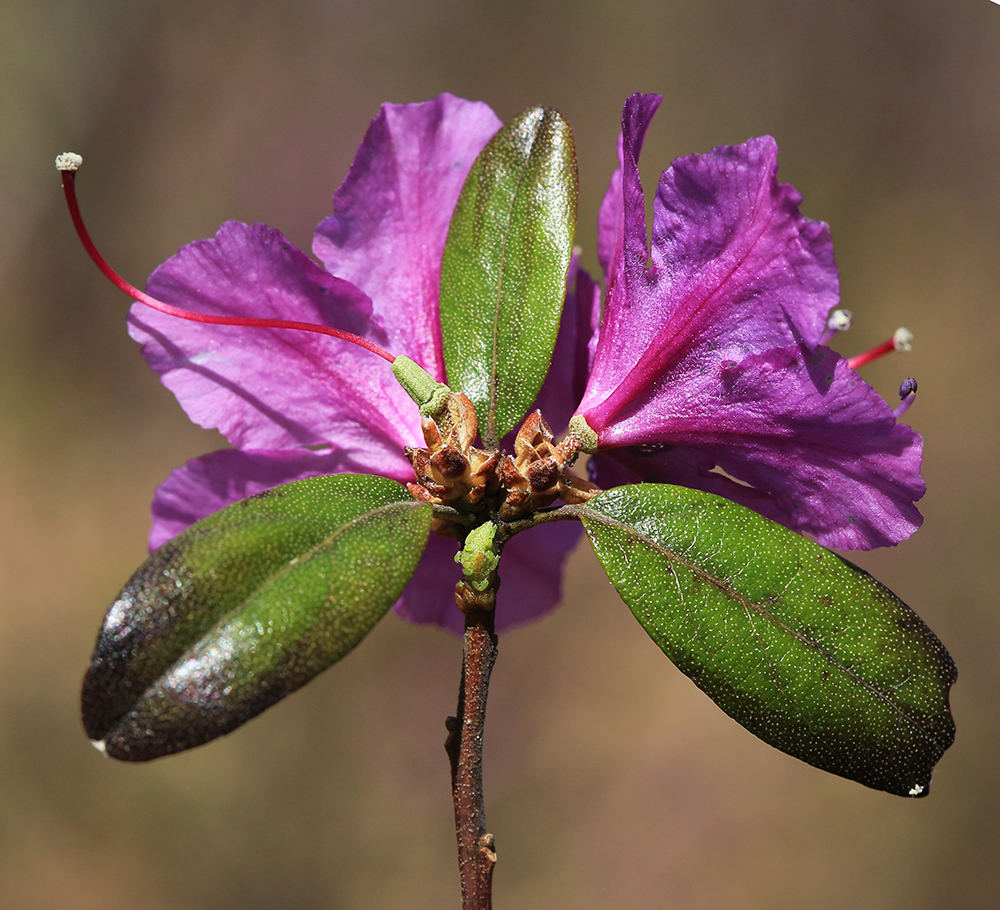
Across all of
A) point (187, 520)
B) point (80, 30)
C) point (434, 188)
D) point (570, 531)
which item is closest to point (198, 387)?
point (187, 520)

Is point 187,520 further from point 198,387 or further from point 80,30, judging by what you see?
point 80,30

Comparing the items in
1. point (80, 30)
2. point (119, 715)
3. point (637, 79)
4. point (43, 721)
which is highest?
point (637, 79)

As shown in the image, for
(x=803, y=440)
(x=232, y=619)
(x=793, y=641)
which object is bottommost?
(x=232, y=619)

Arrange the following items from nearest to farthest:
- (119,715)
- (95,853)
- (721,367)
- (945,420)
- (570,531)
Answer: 1. (119,715)
2. (721,367)
3. (570,531)
4. (95,853)
5. (945,420)

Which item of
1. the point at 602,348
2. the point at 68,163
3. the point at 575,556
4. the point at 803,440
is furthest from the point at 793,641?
the point at 575,556

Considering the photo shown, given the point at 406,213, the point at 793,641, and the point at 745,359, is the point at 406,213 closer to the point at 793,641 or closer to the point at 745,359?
the point at 745,359

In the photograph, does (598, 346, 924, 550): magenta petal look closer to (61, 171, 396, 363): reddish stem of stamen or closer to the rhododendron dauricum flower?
the rhododendron dauricum flower

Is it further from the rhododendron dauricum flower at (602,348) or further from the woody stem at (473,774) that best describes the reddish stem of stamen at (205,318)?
the woody stem at (473,774)
